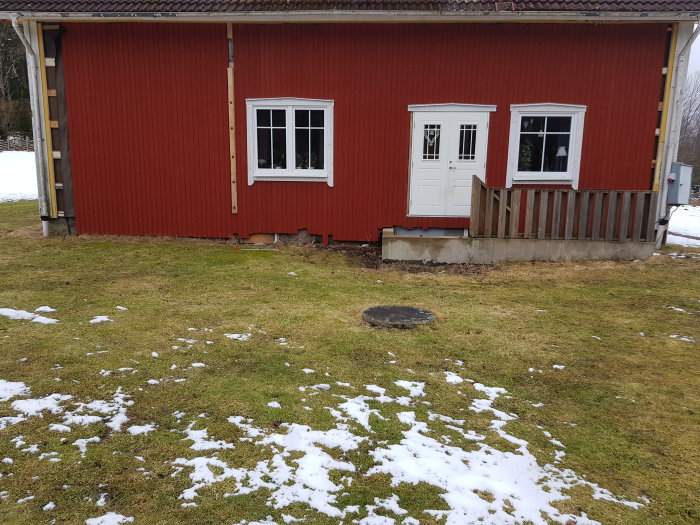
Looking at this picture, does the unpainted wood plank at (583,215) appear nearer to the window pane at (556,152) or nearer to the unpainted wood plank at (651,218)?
the unpainted wood plank at (651,218)

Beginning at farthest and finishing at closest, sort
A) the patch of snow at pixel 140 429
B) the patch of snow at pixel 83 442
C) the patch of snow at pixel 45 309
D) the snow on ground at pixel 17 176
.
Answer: the snow on ground at pixel 17 176 → the patch of snow at pixel 45 309 → the patch of snow at pixel 140 429 → the patch of snow at pixel 83 442

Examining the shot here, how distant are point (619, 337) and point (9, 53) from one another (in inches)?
1970

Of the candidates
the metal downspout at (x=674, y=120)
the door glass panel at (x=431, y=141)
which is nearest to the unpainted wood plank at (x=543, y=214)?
the door glass panel at (x=431, y=141)

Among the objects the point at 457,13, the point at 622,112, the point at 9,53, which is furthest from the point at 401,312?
the point at 9,53

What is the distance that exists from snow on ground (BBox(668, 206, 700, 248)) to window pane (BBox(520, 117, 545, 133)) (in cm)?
413

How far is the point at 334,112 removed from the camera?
9781 mm

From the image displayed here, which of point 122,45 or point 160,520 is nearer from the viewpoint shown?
point 160,520

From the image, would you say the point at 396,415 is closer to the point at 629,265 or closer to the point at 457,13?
the point at 629,265

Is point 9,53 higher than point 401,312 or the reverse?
higher

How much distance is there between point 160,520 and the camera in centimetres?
250

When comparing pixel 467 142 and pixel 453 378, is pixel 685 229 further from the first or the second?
pixel 453 378

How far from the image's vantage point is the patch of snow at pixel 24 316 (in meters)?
5.34

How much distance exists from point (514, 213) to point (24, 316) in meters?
6.90

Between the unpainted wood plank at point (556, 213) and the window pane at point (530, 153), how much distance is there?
1.41 meters
